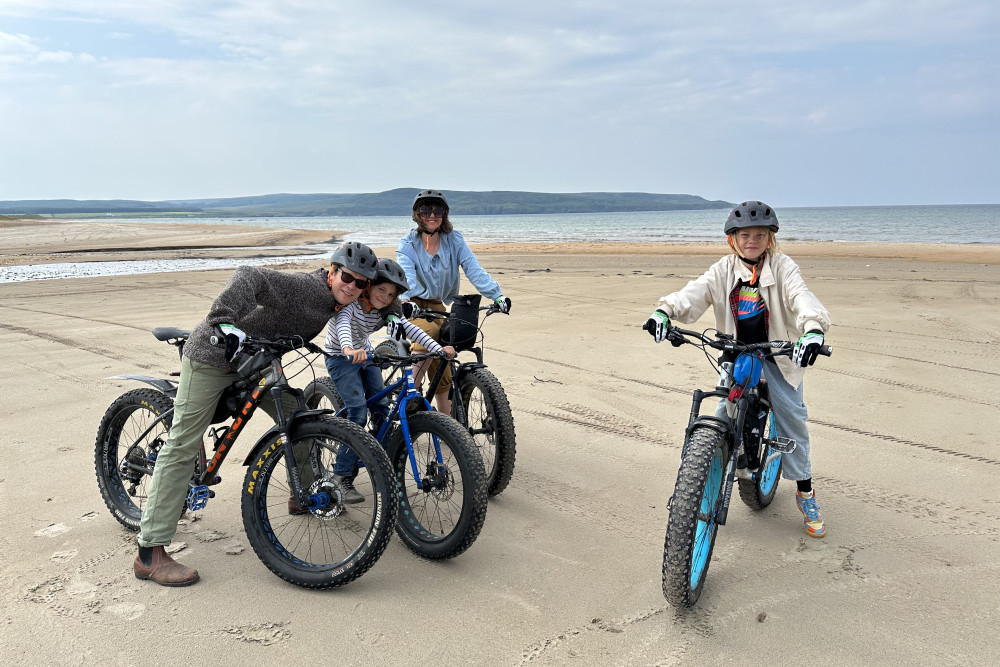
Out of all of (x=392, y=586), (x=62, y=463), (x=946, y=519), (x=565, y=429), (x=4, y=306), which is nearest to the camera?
(x=392, y=586)

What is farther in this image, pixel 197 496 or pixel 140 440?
pixel 140 440

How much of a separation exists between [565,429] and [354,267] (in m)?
2.85

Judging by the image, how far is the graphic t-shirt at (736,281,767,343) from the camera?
3.83 metres

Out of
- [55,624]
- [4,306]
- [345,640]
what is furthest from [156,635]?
[4,306]

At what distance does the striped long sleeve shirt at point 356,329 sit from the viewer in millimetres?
3896

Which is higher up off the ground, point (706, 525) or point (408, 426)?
point (408, 426)

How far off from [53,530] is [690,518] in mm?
3577

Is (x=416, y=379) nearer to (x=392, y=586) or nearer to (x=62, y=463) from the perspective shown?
(x=392, y=586)

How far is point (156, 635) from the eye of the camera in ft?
10.0

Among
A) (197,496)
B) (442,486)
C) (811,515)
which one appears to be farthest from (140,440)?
(811,515)

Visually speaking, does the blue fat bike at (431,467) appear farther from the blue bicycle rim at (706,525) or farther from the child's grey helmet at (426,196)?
the child's grey helmet at (426,196)

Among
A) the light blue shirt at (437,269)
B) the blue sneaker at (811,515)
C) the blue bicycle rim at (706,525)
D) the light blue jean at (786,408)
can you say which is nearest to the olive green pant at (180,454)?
the light blue shirt at (437,269)

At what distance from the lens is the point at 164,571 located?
11.4 feet

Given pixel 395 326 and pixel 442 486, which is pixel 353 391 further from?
pixel 442 486
